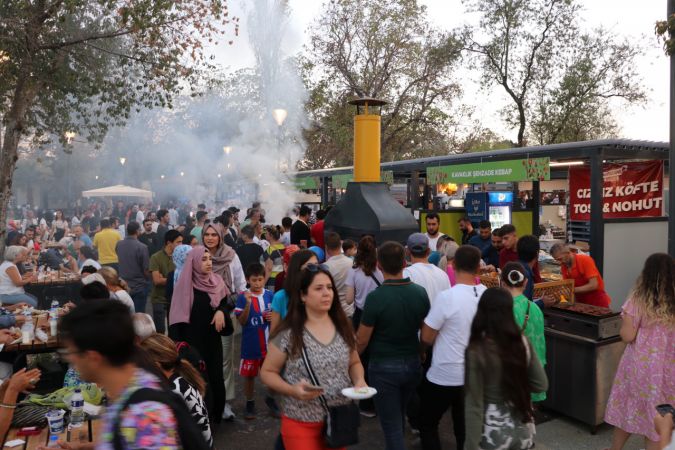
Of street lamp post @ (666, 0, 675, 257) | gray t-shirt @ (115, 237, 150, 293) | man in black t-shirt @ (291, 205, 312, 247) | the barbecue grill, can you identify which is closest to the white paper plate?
the barbecue grill

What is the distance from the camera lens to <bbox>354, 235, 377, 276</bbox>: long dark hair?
492 cm

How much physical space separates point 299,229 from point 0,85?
651cm

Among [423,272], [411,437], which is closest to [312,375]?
[423,272]

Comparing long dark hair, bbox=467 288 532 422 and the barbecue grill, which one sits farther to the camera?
the barbecue grill

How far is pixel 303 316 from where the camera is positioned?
9.41 ft

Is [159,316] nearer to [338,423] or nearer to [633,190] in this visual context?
[338,423]

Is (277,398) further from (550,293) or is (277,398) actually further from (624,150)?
(624,150)

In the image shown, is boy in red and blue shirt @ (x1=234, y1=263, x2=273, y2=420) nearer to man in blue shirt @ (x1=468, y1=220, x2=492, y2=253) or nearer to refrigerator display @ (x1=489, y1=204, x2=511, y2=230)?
man in blue shirt @ (x1=468, y1=220, x2=492, y2=253)

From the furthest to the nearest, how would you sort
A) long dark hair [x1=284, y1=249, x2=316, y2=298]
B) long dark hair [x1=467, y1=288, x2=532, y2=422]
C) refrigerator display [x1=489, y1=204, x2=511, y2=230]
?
refrigerator display [x1=489, y1=204, x2=511, y2=230]
long dark hair [x1=284, y1=249, x2=316, y2=298]
long dark hair [x1=467, y1=288, x2=532, y2=422]

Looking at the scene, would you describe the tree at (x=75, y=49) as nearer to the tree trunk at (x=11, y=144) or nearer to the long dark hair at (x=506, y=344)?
the tree trunk at (x=11, y=144)

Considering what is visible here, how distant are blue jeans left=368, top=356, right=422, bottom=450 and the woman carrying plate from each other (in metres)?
0.74

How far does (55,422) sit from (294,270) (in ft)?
5.64

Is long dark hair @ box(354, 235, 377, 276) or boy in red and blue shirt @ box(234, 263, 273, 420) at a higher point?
long dark hair @ box(354, 235, 377, 276)

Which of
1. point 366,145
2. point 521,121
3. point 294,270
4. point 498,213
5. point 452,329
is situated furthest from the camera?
point 521,121
